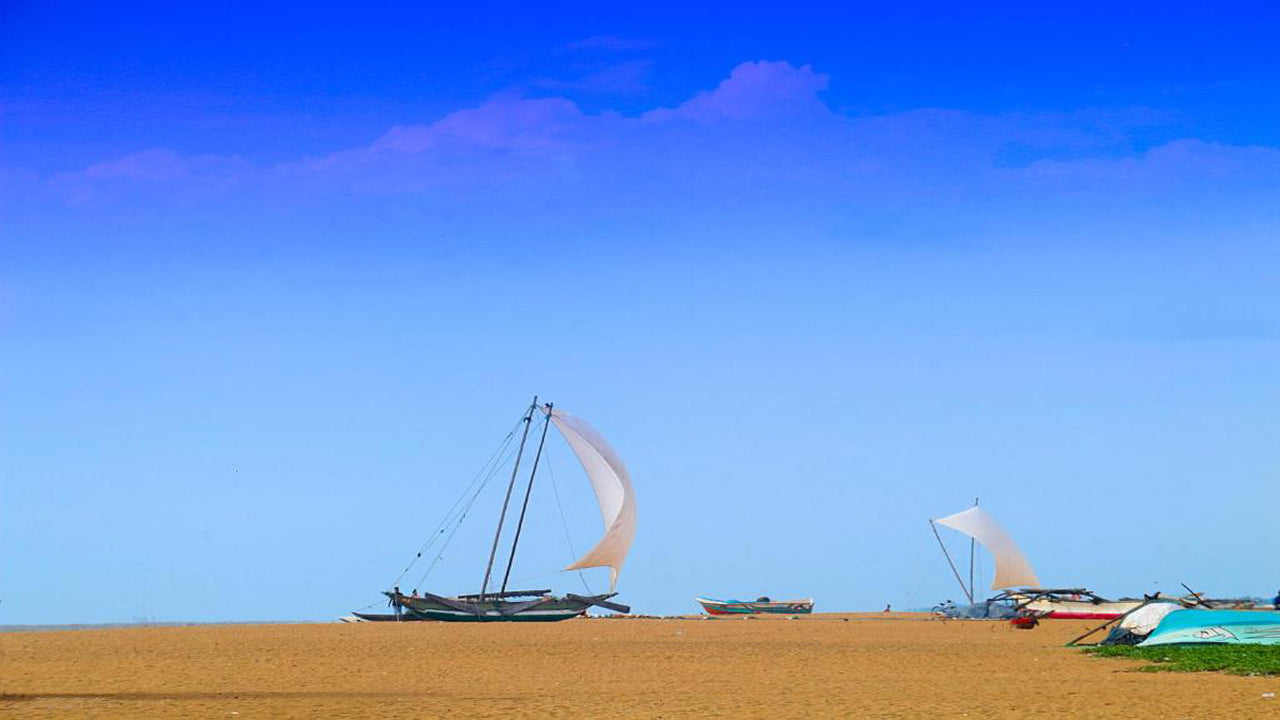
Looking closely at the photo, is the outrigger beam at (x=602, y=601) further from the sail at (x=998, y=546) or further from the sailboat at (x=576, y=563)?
the sail at (x=998, y=546)

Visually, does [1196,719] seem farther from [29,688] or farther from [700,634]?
[700,634]

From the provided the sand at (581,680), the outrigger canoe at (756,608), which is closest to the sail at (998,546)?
the outrigger canoe at (756,608)

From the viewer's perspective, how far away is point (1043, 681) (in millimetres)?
21281

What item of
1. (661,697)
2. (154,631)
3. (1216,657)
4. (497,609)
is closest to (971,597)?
(497,609)

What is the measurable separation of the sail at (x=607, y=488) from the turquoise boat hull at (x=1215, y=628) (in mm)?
41763

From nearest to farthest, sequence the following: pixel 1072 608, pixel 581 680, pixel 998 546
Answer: pixel 581 680, pixel 1072 608, pixel 998 546

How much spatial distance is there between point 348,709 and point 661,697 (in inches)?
183

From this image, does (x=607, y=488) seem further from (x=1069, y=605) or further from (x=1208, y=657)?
(x=1208, y=657)

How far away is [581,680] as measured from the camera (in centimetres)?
2231

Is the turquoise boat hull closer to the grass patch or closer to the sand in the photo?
the grass patch

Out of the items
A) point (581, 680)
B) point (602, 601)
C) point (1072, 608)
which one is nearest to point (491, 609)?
point (602, 601)

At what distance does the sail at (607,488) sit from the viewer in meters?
68.1

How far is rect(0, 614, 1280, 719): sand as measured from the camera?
16.8 m

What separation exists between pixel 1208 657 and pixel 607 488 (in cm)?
4701
